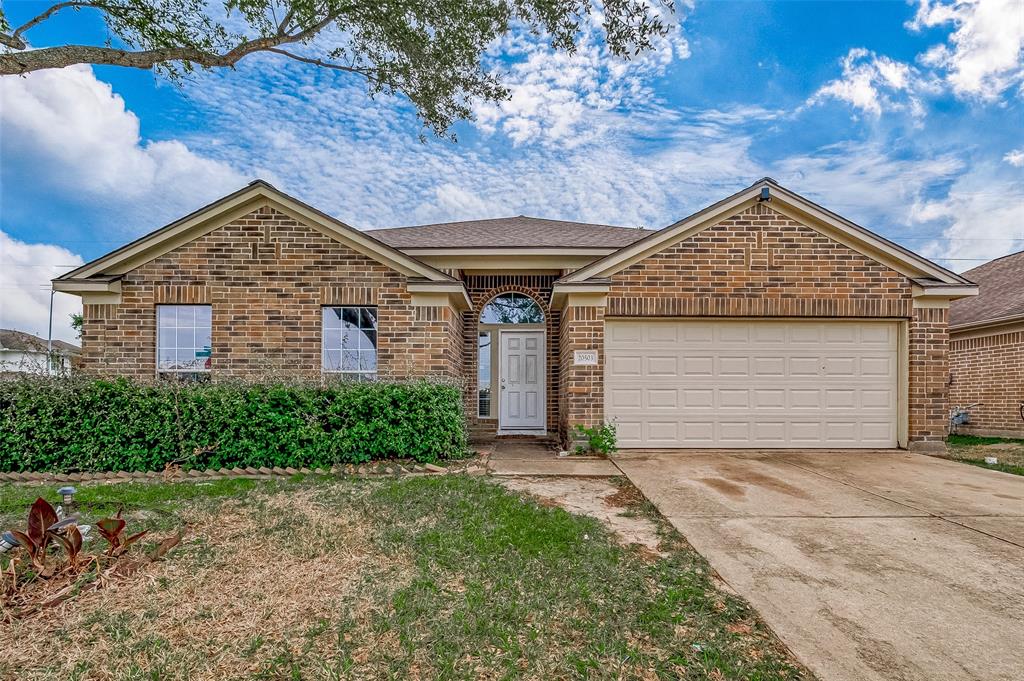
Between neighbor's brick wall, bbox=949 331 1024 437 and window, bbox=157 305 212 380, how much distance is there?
17123 millimetres

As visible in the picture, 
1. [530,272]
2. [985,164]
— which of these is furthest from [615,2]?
[985,164]

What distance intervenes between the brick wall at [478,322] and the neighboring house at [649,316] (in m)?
1.78

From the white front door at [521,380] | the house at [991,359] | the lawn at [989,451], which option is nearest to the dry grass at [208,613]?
the white front door at [521,380]

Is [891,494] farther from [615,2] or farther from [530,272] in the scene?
[615,2]

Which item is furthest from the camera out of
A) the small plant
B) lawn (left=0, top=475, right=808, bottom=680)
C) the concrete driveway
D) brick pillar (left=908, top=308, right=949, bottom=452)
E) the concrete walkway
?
brick pillar (left=908, top=308, right=949, bottom=452)

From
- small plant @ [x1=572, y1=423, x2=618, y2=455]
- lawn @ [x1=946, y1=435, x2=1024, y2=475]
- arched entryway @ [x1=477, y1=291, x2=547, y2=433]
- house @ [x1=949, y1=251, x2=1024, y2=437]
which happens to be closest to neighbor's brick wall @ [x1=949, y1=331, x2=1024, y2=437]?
house @ [x1=949, y1=251, x2=1024, y2=437]

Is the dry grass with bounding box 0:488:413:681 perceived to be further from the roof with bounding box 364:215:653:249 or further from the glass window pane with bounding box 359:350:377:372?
the roof with bounding box 364:215:653:249

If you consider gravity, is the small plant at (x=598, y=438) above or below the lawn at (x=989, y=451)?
above

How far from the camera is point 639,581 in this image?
324 cm

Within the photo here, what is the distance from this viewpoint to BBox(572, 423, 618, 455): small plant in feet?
26.5

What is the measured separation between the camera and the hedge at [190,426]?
6.65 m

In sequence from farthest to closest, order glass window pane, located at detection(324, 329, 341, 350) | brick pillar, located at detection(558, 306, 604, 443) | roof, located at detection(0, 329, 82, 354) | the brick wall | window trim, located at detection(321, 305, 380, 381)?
roof, located at detection(0, 329, 82, 354)
the brick wall
glass window pane, located at detection(324, 329, 341, 350)
window trim, located at detection(321, 305, 380, 381)
brick pillar, located at detection(558, 306, 604, 443)

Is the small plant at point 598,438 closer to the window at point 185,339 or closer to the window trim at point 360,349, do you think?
the window trim at point 360,349

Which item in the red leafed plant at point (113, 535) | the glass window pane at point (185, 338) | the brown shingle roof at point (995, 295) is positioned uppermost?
the brown shingle roof at point (995, 295)
